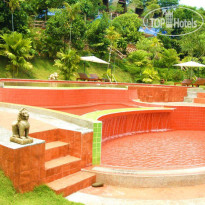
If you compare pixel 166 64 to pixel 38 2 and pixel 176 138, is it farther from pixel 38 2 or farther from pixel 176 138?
pixel 176 138

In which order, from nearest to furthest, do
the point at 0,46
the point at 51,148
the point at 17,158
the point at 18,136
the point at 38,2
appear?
the point at 17,158
the point at 18,136
the point at 51,148
the point at 0,46
the point at 38,2

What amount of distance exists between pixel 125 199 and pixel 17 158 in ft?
5.33

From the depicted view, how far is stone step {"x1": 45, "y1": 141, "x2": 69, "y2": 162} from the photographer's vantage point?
4.11m

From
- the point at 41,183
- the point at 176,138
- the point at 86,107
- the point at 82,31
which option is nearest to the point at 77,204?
the point at 41,183

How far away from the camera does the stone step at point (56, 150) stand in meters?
4.11

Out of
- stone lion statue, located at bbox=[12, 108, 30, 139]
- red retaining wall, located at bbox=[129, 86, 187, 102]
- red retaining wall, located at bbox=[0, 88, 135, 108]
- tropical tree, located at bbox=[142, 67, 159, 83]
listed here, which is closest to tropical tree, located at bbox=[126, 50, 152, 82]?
tropical tree, located at bbox=[142, 67, 159, 83]

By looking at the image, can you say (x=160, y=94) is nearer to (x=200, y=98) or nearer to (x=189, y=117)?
(x=200, y=98)

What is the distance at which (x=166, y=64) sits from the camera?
1126 inches

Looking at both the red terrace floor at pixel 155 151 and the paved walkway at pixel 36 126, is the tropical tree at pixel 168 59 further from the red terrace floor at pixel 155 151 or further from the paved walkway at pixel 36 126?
the paved walkway at pixel 36 126

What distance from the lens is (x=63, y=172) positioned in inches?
157

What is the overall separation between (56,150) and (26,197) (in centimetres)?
107

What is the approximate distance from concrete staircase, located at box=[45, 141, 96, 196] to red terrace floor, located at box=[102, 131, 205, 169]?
3.51 ft

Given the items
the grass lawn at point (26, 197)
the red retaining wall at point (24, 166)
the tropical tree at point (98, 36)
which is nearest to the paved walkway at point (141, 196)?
the grass lawn at point (26, 197)

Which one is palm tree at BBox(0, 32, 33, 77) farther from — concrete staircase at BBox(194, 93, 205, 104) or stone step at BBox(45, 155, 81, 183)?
stone step at BBox(45, 155, 81, 183)
